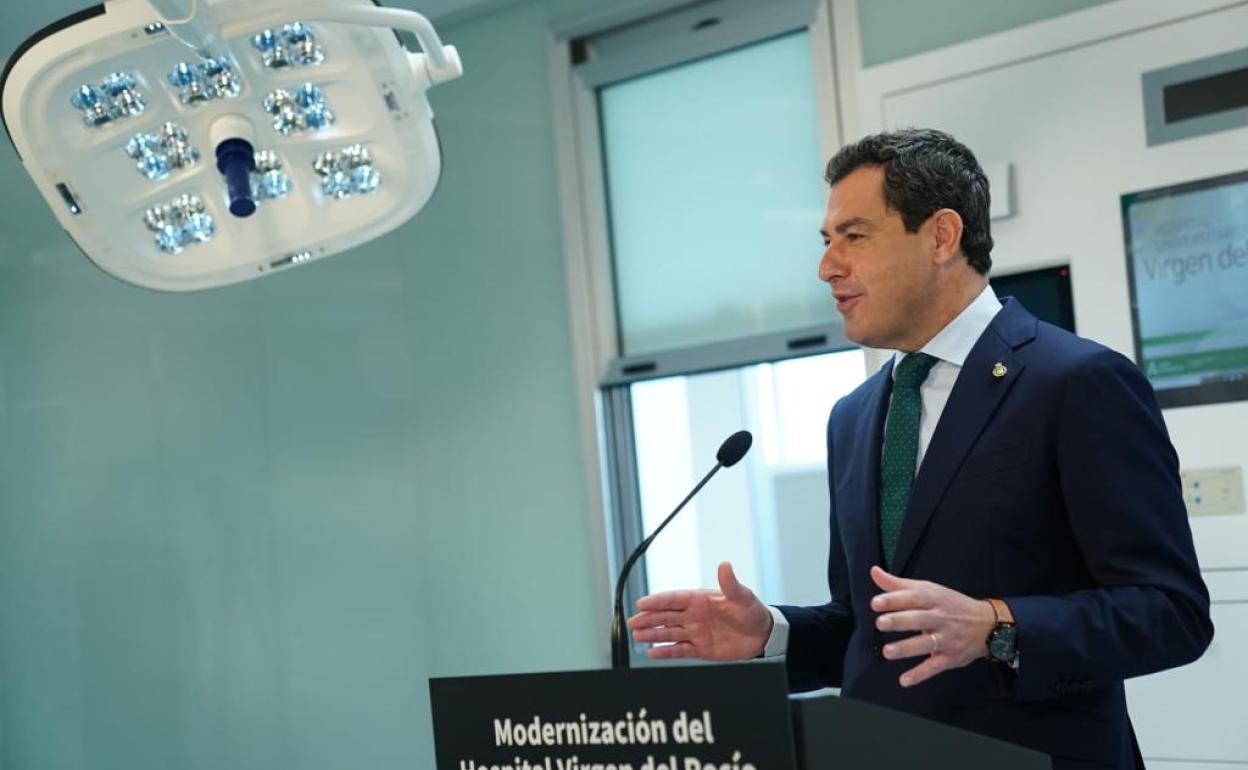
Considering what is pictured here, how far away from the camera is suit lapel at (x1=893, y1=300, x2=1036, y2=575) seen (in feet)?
6.12

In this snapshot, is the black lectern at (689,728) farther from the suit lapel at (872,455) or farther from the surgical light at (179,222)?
the surgical light at (179,222)

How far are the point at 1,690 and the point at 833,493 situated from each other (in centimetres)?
367

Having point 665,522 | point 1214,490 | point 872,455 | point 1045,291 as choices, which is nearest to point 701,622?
point 665,522

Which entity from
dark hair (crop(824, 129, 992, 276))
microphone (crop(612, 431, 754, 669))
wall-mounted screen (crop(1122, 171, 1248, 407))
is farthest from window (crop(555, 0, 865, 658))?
microphone (crop(612, 431, 754, 669))

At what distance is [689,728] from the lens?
1.23 m

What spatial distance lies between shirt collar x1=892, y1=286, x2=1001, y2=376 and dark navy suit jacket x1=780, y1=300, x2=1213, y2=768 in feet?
0.14

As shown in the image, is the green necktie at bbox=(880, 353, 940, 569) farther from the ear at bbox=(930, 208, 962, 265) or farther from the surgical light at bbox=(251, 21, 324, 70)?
the surgical light at bbox=(251, 21, 324, 70)

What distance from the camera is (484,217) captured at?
443 cm

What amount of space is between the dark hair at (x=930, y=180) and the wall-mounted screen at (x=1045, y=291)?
1.40m

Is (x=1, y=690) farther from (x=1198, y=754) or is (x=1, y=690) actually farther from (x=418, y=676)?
(x=1198, y=754)

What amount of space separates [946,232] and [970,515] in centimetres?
45

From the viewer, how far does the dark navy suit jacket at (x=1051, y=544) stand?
1680 millimetres

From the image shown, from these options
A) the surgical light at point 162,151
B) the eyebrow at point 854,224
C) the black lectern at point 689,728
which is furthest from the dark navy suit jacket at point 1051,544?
the surgical light at point 162,151

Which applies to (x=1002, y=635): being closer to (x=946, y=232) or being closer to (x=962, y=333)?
(x=962, y=333)
